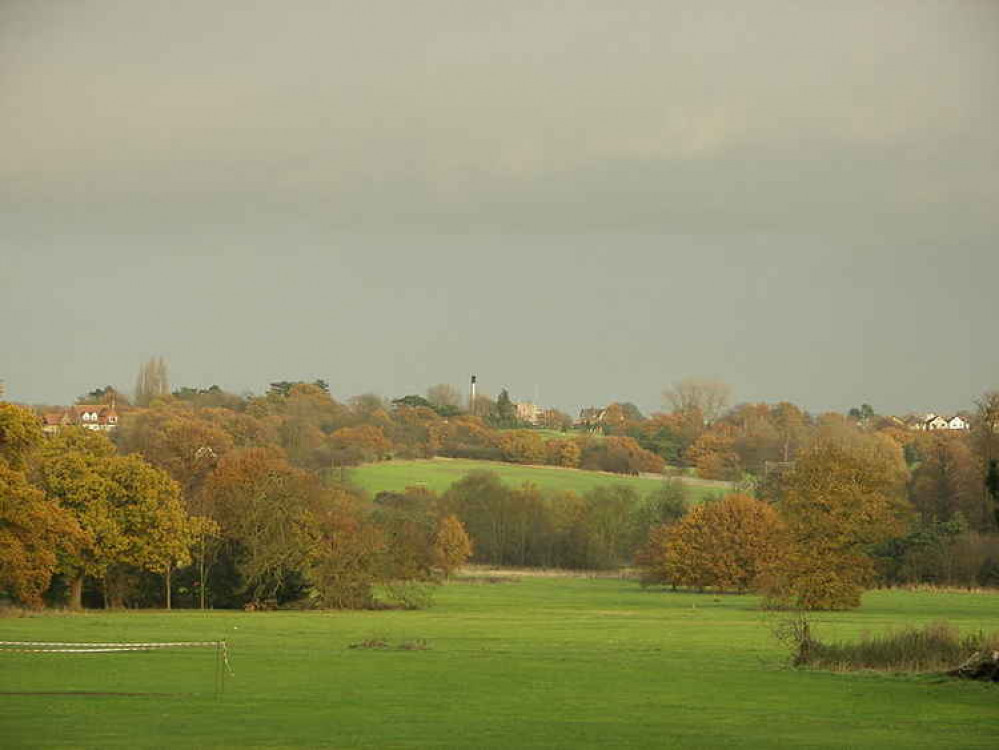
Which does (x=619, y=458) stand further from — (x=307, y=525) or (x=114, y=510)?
(x=114, y=510)

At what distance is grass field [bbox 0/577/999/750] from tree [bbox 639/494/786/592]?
35.8m

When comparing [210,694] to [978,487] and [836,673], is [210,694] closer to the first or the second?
[836,673]

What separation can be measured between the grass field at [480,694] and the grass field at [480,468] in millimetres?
87163

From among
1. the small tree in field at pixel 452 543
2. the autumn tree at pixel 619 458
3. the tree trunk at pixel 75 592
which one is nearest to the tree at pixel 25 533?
the tree trunk at pixel 75 592

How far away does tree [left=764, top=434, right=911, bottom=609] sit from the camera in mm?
70312

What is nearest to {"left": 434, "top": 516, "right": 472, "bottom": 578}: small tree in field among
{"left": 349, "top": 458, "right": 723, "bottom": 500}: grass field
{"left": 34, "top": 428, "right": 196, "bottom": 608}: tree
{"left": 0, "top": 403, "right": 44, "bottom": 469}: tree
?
{"left": 34, "top": 428, "right": 196, "bottom": 608}: tree

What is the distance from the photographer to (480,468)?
504ft

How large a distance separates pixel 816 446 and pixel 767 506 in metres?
18.9

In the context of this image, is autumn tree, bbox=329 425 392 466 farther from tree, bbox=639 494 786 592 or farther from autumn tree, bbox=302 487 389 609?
autumn tree, bbox=302 487 389 609

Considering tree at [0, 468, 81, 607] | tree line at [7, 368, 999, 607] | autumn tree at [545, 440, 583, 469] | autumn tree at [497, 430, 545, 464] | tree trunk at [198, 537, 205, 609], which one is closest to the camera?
tree at [0, 468, 81, 607]

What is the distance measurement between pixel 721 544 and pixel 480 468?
64.0 meters

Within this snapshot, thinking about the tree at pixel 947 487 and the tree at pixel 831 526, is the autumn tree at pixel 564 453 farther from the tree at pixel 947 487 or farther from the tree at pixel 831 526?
the tree at pixel 831 526

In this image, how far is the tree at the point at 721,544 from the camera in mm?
90250

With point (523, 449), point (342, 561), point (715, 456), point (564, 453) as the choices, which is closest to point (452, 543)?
point (342, 561)
